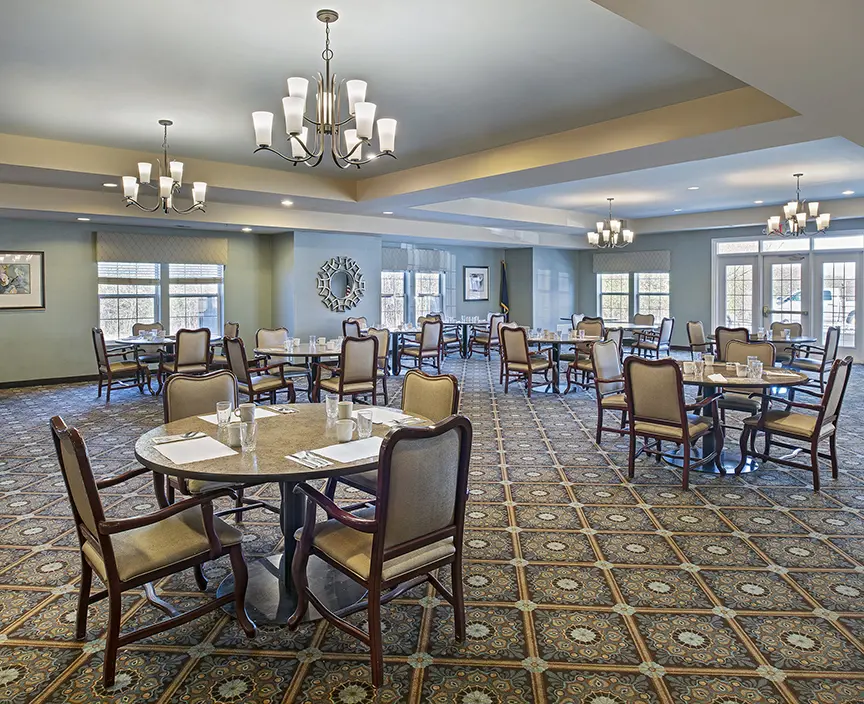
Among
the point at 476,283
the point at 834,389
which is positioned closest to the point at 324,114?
the point at 834,389

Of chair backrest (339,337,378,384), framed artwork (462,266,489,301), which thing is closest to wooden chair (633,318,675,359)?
framed artwork (462,266,489,301)

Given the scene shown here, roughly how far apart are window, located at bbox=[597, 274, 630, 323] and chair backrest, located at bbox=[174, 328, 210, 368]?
958 centimetres

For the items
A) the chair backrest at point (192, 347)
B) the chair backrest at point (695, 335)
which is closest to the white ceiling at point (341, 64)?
the chair backrest at point (192, 347)

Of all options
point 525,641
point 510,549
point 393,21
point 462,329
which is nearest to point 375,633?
point 525,641

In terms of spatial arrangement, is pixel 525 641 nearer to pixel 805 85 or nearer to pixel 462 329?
pixel 805 85

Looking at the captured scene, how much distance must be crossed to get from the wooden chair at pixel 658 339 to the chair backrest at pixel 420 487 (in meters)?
8.27

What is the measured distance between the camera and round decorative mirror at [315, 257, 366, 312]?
408 inches

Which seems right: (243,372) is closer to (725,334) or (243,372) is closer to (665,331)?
(725,334)

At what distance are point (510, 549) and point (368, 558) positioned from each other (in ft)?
4.11

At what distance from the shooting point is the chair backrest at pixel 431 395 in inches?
131

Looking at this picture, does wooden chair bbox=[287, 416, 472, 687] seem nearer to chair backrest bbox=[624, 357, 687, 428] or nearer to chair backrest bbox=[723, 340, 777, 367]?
chair backrest bbox=[624, 357, 687, 428]

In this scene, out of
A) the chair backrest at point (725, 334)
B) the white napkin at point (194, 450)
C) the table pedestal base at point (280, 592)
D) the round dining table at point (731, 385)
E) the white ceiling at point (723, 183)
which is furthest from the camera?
the chair backrest at point (725, 334)

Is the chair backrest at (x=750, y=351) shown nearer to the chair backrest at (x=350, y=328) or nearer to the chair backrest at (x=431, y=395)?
the chair backrest at (x=431, y=395)

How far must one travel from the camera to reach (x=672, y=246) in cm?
1302
